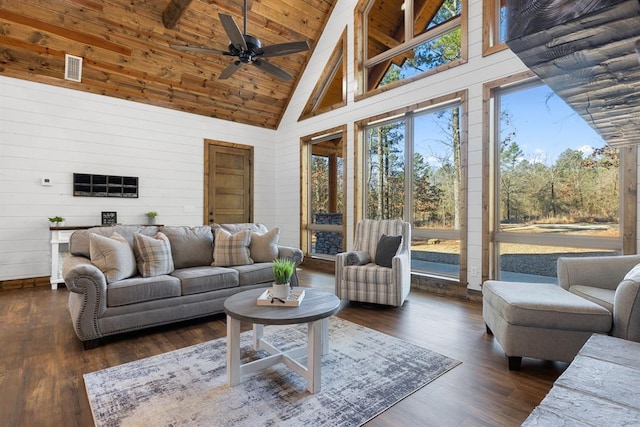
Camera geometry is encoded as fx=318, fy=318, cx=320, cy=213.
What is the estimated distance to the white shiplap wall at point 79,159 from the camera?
442cm

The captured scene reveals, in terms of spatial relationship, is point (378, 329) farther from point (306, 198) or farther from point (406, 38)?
point (406, 38)

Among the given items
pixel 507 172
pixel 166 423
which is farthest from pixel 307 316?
pixel 507 172

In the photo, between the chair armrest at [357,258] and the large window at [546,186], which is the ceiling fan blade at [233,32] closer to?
the chair armrest at [357,258]

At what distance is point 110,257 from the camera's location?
9.22 ft

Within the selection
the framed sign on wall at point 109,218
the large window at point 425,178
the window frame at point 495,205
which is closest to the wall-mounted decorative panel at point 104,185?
the framed sign on wall at point 109,218

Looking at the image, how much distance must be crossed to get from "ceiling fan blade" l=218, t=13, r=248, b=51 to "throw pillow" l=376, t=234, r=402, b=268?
271cm

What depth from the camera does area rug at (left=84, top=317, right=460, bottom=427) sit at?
167cm

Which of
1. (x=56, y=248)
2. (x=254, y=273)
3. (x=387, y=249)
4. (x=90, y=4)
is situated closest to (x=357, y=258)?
(x=387, y=249)

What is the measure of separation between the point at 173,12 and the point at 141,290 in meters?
4.17

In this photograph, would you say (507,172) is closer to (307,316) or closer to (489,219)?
(489,219)

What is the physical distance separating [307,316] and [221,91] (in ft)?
17.6

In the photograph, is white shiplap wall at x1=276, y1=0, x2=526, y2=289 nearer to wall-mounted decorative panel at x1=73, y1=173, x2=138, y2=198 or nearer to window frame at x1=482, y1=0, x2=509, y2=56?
window frame at x1=482, y1=0, x2=509, y2=56

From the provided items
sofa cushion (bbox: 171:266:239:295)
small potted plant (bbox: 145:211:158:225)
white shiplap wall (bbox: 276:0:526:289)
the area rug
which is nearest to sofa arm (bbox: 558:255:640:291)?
white shiplap wall (bbox: 276:0:526:289)

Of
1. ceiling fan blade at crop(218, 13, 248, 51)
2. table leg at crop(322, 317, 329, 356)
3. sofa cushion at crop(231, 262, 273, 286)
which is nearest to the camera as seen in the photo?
table leg at crop(322, 317, 329, 356)
